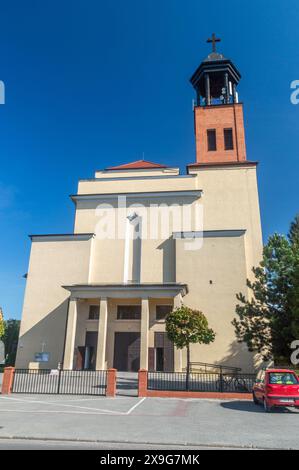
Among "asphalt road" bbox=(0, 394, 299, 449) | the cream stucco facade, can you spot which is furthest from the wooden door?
"asphalt road" bbox=(0, 394, 299, 449)

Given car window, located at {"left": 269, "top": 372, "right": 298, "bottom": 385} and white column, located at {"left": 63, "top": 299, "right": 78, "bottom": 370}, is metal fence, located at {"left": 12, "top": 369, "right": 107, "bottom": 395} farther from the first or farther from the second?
car window, located at {"left": 269, "top": 372, "right": 298, "bottom": 385}

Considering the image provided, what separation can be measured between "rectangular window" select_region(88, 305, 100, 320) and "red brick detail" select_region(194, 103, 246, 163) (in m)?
19.2

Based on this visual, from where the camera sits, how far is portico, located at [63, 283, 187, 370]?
86.2ft

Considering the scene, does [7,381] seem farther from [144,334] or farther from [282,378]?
[282,378]

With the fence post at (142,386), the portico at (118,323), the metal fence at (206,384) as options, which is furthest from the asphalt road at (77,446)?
the portico at (118,323)

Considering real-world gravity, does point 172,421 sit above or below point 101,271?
below

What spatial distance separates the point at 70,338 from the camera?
26.4 meters

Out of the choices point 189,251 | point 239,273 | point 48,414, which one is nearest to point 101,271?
point 189,251

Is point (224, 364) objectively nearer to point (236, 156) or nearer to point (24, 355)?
point (24, 355)

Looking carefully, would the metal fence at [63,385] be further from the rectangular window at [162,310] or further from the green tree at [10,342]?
the green tree at [10,342]

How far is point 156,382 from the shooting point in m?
19.4

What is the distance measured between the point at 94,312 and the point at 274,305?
634 inches
